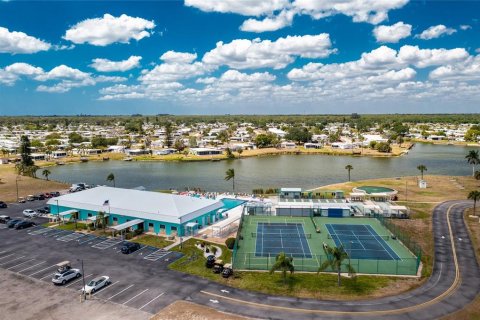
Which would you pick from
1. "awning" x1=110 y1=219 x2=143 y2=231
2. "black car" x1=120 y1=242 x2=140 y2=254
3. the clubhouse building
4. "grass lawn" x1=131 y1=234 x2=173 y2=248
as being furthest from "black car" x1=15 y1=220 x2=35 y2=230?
"black car" x1=120 y1=242 x2=140 y2=254

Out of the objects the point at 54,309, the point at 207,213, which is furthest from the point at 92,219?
the point at 54,309

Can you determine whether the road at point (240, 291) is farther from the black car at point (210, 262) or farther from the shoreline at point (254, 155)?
the shoreline at point (254, 155)

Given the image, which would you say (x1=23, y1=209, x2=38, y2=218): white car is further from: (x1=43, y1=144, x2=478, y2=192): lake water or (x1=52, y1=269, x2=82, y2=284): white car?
A: (x1=43, y1=144, x2=478, y2=192): lake water

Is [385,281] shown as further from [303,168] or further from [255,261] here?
[303,168]

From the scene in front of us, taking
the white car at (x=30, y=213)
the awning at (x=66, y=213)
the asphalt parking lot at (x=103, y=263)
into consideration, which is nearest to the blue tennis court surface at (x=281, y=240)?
the asphalt parking lot at (x=103, y=263)

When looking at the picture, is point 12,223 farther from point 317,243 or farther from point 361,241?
point 361,241

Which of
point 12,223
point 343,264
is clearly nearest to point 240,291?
point 343,264
